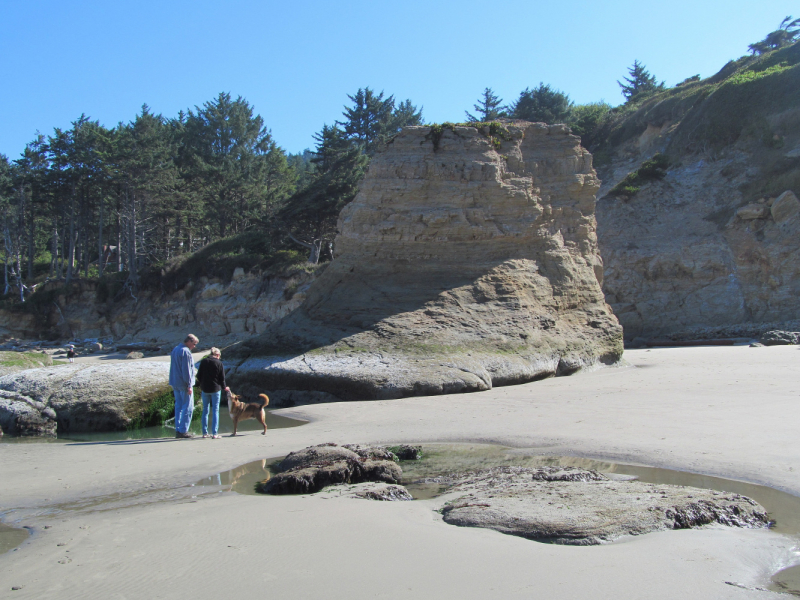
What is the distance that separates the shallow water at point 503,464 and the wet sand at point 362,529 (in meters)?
0.16

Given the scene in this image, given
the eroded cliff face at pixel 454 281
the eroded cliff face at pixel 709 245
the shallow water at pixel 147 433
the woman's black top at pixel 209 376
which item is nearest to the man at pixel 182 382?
the woman's black top at pixel 209 376

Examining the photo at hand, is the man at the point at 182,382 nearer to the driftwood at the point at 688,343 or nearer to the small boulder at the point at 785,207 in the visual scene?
the driftwood at the point at 688,343

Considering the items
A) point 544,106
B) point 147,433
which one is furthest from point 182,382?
point 544,106

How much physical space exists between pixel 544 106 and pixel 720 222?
2655 cm

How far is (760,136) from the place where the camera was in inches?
1152

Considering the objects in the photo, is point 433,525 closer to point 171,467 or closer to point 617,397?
point 171,467

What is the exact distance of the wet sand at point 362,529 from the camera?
10.5 feet

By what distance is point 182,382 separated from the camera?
8188 millimetres

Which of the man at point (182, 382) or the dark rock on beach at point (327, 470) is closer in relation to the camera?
the dark rock on beach at point (327, 470)

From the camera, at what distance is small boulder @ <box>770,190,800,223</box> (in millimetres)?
24672

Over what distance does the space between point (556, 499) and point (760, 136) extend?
31199 millimetres

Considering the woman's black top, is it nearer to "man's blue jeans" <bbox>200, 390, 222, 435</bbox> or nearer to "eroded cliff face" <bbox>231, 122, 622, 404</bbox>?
"man's blue jeans" <bbox>200, 390, 222, 435</bbox>

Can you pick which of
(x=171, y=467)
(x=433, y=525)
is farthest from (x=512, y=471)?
(x=171, y=467)

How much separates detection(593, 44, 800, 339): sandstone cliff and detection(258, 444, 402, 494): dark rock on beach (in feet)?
70.4
